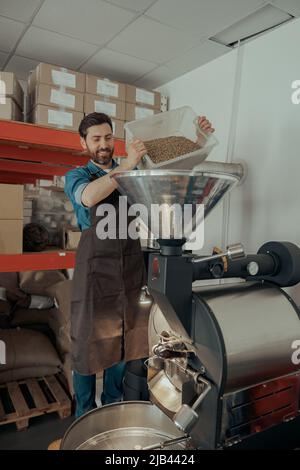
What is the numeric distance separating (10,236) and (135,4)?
4.43 feet

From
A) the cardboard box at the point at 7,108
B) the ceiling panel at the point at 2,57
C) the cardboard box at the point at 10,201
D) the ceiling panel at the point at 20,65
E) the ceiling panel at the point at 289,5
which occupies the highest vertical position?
the ceiling panel at the point at 289,5

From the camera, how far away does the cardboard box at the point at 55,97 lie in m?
2.06

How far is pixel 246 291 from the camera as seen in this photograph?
95cm

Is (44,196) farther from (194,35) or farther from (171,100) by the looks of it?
(194,35)

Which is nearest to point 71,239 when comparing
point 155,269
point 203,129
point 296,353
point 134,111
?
point 134,111

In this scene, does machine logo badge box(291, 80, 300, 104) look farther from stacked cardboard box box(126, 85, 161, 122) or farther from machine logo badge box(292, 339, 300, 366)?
machine logo badge box(292, 339, 300, 366)

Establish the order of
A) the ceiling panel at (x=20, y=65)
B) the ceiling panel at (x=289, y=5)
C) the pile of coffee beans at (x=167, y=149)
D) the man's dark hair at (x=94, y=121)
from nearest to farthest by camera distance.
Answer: the pile of coffee beans at (x=167, y=149) → the man's dark hair at (x=94, y=121) → the ceiling panel at (x=289, y=5) → the ceiling panel at (x=20, y=65)

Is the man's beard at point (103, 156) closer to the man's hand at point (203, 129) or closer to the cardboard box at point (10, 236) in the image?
the man's hand at point (203, 129)

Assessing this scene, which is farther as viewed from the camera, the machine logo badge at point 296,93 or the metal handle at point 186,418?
the machine logo badge at point 296,93

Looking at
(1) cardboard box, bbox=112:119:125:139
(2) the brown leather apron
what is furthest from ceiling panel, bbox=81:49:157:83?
(2) the brown leather apron

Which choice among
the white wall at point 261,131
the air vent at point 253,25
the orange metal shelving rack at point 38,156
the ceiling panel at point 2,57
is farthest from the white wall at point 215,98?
the ceiling panel at point 2,57

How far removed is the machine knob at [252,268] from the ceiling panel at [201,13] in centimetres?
144

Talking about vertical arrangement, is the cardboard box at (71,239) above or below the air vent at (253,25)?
below

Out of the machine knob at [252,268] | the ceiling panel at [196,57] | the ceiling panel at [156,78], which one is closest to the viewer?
the machine knob at [252,268]
